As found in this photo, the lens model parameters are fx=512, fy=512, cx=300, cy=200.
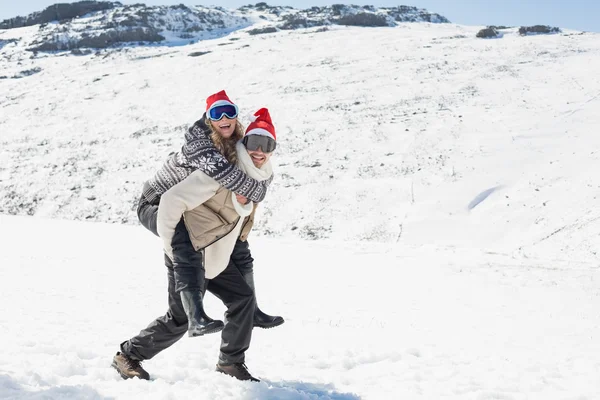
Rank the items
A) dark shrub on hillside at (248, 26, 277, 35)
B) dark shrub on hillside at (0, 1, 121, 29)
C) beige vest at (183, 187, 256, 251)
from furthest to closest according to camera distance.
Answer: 1. dark shrub on hillside at (0, 1, 121, 29)
2. dark shrub on hillside at (248, 26, 277, 35)
3. beige vest at (183, 187, 256, 251)

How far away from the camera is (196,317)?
3.37 meters

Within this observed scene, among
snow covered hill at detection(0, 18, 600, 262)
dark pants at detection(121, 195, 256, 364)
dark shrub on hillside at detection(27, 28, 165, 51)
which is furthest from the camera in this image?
dark shrub on hillside at detection(27, 28, 165, 51)

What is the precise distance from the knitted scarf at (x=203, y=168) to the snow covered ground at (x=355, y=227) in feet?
4.71

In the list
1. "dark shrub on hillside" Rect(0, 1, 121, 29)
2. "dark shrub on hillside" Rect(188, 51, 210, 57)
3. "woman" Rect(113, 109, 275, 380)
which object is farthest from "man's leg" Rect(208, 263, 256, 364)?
"dark shrub on hillside" Rect(0, 1, 121, 29)

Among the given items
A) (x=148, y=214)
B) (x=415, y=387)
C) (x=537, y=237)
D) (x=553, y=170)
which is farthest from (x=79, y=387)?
(x=553, y=170)

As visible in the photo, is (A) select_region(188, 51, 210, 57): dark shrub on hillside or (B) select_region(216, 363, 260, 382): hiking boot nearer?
(B) select_region(216, 363, 260, 382): hiking boot

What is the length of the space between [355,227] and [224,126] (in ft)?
44.8

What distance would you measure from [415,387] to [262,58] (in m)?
43.8

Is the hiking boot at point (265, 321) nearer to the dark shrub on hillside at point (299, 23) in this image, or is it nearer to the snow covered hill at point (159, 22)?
the snow covered hill at point (159, 22)

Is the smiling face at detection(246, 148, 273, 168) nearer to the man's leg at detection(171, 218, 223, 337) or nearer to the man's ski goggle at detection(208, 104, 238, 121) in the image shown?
the man's ski goggle at detection(208, 104, 238, 121)

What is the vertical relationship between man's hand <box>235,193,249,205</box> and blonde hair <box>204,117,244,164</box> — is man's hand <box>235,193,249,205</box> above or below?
below

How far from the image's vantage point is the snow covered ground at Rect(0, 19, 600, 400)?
4.62 metres

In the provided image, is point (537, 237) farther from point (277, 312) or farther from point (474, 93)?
point (474, 93)

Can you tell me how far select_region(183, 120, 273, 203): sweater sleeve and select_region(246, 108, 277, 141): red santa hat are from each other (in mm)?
292
